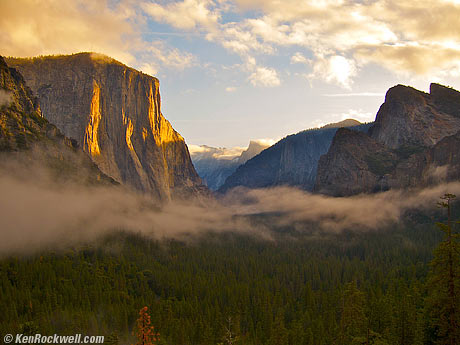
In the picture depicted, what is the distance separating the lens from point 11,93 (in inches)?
7530

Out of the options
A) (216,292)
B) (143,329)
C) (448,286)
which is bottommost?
(216,292)

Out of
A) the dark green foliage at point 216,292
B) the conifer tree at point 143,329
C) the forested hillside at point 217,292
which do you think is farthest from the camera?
the dark green foliage at point 216,292

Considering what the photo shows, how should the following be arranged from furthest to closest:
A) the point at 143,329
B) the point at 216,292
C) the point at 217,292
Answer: the point at 216,292 → the point at 217,292 → the point at 143,329

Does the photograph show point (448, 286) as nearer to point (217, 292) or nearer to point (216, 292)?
point (217, 292)

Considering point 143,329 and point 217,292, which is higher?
point 143,329

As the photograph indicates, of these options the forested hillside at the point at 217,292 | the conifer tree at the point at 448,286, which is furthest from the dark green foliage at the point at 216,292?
the conifer tree at the point at 448,286

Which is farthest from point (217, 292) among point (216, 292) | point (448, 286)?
point (448, 286)

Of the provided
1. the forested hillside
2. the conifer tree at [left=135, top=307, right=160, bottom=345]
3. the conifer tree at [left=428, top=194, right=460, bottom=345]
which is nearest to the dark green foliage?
the forested hillside

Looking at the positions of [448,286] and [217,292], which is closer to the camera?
[448,286]

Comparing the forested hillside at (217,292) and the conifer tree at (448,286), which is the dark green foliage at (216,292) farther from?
the conifer tree at (448,286)

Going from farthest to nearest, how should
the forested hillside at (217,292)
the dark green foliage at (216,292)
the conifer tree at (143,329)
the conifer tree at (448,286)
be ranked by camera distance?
the dark green foliage at (216,292) < the forested hillside at (217,292) < the conifer tree at (448,286) < the conifer tree at (143,329)

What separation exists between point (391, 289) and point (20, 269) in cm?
10560

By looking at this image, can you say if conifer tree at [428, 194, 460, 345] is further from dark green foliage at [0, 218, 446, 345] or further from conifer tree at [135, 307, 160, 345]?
conifer tree at [135, 307, 160, 345]

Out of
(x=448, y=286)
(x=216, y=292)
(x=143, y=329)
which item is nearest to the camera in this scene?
(x=143, y=329)
